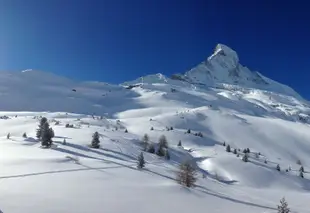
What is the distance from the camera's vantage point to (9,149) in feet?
178

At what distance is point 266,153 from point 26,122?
293 feet

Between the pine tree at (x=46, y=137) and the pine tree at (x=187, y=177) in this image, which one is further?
the pine tree at (x=46, y=137)

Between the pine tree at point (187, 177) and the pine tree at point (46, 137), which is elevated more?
the pine tree at point (46, 137)

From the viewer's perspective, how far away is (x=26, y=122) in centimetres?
13325

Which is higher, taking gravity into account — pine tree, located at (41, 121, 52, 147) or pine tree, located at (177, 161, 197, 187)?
pine tree, located at (41, 121, 52, 147)

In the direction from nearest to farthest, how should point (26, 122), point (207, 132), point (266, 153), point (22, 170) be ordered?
point (22, 170) < point (26, 122) < point (266, 153) < point (207, 132)

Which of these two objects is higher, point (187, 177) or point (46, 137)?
point (46, 137)

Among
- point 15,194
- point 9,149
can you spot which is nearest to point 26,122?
point 9,149

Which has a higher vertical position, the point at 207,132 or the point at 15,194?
the point at 207,132

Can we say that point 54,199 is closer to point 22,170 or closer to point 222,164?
point 22,170

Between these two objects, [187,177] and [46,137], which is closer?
[187,177]

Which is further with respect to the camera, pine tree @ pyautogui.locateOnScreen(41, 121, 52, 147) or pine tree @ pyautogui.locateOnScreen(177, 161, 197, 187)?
pine tree @ pyautogui.locateOnScreen(41, 121, 52, 147)

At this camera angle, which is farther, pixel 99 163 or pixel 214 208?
pixel 99 163

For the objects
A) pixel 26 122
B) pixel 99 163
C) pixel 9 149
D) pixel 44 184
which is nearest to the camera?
pixel 44 184
